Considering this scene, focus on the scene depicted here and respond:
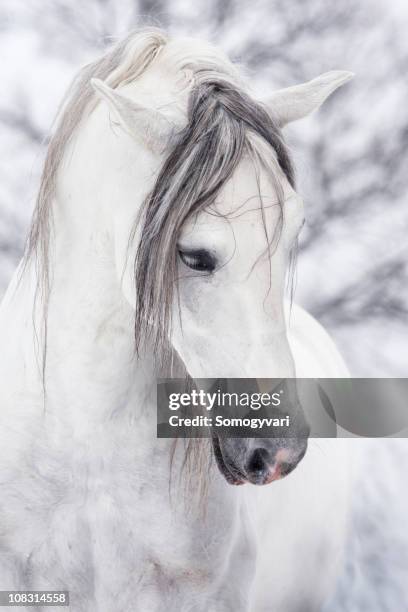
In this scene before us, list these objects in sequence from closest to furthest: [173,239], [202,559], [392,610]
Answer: [173,239]
[202,559]
[392,610]

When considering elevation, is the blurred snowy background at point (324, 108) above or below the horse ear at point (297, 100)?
above

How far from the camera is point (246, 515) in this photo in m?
0.60

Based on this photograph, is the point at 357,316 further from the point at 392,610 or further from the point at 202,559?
the point at 202,559

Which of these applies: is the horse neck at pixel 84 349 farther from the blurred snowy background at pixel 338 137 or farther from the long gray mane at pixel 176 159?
Result: the blurred snowy background at pixel 338 137

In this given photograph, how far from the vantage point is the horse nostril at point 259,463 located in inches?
18.4

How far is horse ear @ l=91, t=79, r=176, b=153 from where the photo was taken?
1.46ft

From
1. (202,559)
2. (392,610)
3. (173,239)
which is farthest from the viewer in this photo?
(392,610)

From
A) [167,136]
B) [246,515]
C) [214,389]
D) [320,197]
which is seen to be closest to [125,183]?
[167,136]

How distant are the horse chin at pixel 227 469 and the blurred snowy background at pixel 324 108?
55 centimetres

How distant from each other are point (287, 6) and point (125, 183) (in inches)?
25.8

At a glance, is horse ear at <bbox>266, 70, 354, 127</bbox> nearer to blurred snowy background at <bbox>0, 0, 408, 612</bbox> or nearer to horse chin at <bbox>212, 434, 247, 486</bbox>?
horse chin at <bbox>212, 434, 247, 486</bbox>

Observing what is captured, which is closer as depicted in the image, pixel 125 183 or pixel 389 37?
pixel 125 183

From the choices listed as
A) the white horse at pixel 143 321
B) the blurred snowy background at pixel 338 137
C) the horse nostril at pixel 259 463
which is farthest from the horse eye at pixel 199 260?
the blurred snowy background at pixel 338 137

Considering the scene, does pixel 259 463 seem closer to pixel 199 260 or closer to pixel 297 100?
pixel 199 260
